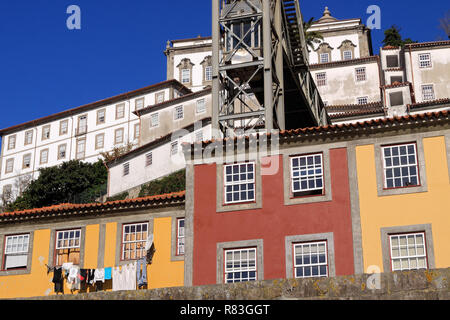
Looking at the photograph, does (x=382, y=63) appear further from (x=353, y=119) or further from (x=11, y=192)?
(x=11, y=192)

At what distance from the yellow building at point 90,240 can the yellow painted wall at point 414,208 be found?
6.76 metres

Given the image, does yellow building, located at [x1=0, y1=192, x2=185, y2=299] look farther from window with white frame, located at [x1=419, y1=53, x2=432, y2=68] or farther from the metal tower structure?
window with white frame, located at [x1=419, y1=53, x2=432, y2=68]

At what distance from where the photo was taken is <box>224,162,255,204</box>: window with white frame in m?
19.8

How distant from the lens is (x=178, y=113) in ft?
202

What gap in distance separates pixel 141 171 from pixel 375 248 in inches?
1446

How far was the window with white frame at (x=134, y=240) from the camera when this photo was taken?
2255 cm

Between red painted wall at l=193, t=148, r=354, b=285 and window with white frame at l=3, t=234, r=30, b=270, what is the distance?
818 cm

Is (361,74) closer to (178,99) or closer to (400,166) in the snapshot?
(178,99)

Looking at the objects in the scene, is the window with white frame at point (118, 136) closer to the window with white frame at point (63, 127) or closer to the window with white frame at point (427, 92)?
the window with white frame at point (63, 127)

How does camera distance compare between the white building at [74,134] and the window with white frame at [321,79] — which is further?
the white building at [74,134]

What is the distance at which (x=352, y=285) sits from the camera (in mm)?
10156

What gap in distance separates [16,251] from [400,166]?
49.2 feet

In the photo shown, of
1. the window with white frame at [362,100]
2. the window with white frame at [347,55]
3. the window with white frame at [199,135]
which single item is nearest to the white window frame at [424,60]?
the window with white frame at [362,100]

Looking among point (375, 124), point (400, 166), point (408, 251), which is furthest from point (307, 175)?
point (408, 251)
